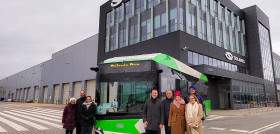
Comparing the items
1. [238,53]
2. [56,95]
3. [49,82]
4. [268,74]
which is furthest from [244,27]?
[49,82]

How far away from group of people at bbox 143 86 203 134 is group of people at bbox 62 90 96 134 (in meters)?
1.97

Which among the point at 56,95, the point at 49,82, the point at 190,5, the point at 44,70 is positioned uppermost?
the point at 190,5

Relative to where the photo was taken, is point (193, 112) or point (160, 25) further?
point (160, 25)

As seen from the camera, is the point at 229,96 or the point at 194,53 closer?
the point at 194,53

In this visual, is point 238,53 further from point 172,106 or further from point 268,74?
point 172,106

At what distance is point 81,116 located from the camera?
6312 millimetres

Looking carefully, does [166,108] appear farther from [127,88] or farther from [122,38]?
[122,38]

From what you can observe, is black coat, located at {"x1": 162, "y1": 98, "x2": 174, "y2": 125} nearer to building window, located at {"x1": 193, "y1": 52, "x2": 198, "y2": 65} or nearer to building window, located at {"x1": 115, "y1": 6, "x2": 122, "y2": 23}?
building window, located at {"x1": 193, "y1": 52, "x2": 198, "y2": 65}

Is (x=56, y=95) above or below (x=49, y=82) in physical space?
below

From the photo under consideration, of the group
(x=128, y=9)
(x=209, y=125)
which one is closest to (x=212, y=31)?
(x=128, y=9)

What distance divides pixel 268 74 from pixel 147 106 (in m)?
44.8

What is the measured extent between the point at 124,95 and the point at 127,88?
0.83 feet

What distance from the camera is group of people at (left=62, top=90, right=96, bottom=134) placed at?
20.5 ft

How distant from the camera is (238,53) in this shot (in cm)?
3638
